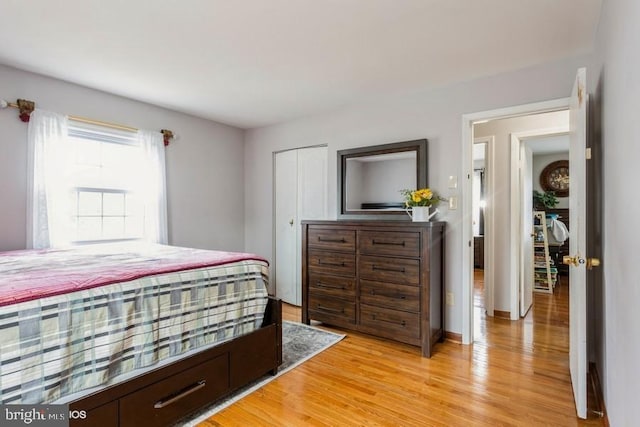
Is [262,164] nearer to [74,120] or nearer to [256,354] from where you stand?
[74,120]

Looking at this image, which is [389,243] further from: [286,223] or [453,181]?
[286,223]

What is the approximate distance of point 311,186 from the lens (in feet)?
13.3

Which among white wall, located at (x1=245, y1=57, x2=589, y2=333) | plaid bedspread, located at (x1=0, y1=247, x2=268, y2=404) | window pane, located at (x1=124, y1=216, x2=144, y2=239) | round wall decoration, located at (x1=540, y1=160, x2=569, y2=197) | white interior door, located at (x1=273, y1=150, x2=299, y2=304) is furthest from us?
round wall decoration, located at (x1=540, y1=160, x2=569, y2=197)

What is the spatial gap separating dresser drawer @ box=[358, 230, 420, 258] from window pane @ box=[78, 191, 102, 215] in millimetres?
2515

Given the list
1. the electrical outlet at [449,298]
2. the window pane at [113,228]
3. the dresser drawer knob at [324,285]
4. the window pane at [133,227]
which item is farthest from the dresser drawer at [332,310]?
the window pane at [113,228]

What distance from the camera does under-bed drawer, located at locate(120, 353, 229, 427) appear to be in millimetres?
1552

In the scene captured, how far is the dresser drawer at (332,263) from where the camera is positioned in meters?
3.10

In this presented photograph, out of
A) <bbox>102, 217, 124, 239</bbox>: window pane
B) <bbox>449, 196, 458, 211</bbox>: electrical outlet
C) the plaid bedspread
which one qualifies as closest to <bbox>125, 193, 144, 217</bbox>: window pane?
<bbox>102, 217, 124, 239</bbox>: window pane

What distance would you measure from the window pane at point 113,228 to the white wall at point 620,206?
12.5ft

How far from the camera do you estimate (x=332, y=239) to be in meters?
3.22

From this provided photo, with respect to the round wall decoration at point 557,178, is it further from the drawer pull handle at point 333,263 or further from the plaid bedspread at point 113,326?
the plaid bedspread at point 113,326

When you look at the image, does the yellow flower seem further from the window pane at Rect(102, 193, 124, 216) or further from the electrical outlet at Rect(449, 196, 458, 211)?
the window pane at Rect(102, 193, 124, 216)

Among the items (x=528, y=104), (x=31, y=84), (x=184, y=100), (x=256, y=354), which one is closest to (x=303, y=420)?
(x=256, y=354)

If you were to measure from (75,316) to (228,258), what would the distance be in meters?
0.89
